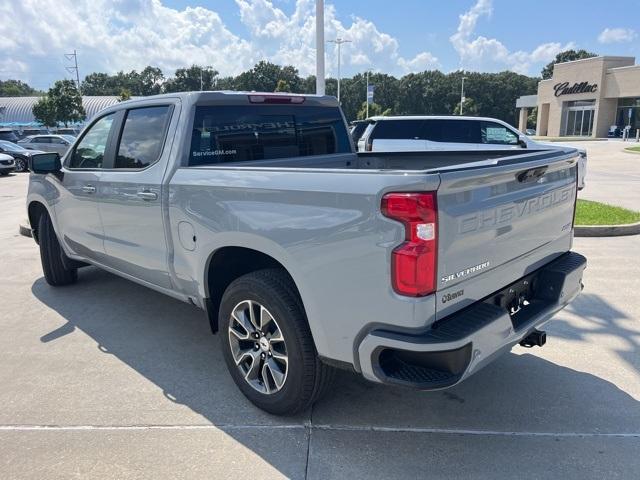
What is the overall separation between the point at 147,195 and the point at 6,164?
21020 mm

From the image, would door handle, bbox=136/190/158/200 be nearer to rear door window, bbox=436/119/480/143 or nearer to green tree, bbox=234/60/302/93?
rear door window, bbox=436/119/480/143

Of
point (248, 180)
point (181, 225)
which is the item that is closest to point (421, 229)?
point (248, 180)

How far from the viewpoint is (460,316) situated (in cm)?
266

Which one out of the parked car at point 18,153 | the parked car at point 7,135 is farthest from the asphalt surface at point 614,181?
the parked car at point 7,135

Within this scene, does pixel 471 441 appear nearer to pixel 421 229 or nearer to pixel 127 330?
pixel 421 229

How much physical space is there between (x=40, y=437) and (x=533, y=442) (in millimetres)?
2875

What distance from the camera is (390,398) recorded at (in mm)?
3521

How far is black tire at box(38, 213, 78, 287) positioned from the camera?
568 cm

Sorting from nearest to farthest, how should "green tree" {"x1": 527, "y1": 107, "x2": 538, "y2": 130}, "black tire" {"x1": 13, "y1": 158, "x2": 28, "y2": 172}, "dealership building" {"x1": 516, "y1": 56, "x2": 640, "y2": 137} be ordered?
"black tire" {"x1": 13, "y1": 158, "x2": 28, "y2": 172}
"dealership building" {"x1": 516, "y1": 56, "x2": 640, "y2": 137}
"green tree" {"x1": 527, "y1": 107, "x2": 538, "y2": 130}

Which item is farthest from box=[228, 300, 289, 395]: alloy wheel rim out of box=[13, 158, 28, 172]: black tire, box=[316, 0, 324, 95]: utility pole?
box=[13, 158, 28, 172]: black tire

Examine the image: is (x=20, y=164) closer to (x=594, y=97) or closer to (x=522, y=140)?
(x=522, y=140)

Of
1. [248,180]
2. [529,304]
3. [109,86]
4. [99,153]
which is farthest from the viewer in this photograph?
[109,86]

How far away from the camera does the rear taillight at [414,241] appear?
93.2 inches

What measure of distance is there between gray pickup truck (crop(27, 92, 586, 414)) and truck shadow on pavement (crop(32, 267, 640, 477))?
0.29 m
